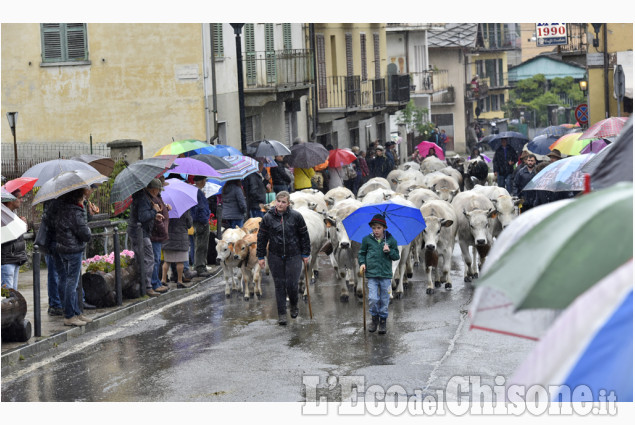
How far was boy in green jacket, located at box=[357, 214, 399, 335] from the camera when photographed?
12789mm

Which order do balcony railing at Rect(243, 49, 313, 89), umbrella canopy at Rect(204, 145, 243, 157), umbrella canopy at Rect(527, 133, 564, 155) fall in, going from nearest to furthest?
1. umbrella canopy at Rect(204, 145, 243, 157)
2. umbrella canopy at Rect(527, 133, 564, 155)
3. balcony railing at Rect(243, 49, 313, 89)

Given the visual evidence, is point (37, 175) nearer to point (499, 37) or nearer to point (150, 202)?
point (150, 202)

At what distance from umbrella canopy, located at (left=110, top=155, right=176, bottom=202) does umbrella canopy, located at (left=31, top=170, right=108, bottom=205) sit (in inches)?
61.9

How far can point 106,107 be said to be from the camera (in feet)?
86.3

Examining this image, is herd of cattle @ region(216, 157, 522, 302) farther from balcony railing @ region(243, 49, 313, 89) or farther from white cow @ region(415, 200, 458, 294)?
balcony railing @ region(243, 49, 313, 89)

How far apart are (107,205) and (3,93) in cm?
770

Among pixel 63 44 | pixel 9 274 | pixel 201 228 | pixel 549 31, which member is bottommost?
pixel 9 274

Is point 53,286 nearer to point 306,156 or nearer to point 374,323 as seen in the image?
point 374,323

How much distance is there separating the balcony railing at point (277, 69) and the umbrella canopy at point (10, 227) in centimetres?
1749

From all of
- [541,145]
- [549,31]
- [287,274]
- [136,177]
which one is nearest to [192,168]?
[136,177]

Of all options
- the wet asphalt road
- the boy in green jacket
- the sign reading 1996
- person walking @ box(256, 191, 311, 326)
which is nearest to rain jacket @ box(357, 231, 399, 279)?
the boy in green jacket

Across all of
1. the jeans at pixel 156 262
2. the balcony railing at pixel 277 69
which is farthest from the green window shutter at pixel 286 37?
the jeans at pixel 156 262

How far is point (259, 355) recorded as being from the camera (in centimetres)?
1173

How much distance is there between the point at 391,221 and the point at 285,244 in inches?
56.0
